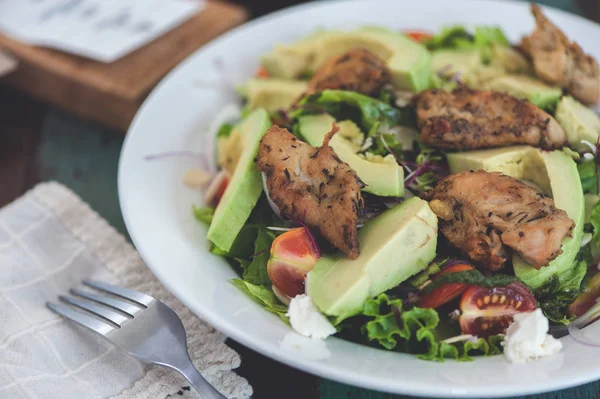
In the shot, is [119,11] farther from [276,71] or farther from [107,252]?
[107,252]

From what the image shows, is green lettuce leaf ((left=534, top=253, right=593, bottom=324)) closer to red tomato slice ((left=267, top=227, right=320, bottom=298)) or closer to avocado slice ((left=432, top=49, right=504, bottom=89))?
red tomato slice ((left=267, top=227, right=320, bottom=298))

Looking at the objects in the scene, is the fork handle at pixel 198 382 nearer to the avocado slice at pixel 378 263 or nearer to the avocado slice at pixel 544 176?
the avocado slice at pixel 378 263

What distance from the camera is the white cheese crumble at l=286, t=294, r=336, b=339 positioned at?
2.64m

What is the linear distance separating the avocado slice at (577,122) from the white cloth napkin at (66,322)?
2155 mm

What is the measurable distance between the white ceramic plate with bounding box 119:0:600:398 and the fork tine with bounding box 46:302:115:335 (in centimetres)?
37

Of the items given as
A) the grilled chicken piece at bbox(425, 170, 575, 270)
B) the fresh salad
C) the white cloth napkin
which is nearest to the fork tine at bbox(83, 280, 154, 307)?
the white cloth napkin

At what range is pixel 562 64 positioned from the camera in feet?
12.1

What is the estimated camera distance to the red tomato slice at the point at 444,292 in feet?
9.11

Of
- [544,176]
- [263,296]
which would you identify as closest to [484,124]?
[544,176]

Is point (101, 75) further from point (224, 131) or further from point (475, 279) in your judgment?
point (475, 279)

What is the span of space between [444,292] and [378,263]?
0.36m

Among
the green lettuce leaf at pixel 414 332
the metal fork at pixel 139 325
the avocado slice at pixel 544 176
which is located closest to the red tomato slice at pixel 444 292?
the green lettuce leaf at pixel 414 332

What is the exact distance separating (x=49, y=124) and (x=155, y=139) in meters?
1.72

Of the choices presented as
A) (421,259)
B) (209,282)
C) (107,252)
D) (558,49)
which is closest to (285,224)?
(209,282)
